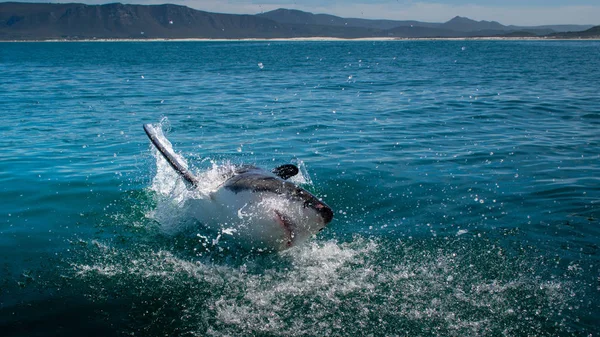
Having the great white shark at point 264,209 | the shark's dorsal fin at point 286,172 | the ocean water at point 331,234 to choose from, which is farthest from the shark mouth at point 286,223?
the shark's dorsal fin at point 286,172

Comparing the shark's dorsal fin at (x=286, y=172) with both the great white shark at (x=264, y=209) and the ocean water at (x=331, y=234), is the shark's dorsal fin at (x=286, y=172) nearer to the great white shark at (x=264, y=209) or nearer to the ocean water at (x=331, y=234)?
the great white shark at (x=264, y=209)

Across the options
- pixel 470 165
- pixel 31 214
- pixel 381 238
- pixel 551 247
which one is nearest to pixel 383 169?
pixel 470 165

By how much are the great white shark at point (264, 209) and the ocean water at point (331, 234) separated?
1.67 feet

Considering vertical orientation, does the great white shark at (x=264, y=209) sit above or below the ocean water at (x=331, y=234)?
above

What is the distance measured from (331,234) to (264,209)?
90.2 inches

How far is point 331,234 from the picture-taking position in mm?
8727

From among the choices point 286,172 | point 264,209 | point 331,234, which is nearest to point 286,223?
point 264,209

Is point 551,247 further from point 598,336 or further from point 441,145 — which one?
point 441,145

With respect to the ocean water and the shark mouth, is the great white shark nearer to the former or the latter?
the shark mouth

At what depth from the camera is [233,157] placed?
14.0 meters

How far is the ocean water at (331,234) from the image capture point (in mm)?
6074

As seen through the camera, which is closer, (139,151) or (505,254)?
(505,254)

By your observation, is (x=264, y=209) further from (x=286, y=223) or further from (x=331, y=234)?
(x=331, y=234)

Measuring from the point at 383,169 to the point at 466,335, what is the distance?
7387 millimetres
